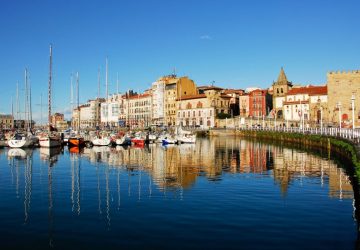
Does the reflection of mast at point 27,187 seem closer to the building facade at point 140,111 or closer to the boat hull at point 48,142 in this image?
the boat hull at point 48,142

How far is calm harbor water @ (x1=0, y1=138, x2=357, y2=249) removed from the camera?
47.0 feet

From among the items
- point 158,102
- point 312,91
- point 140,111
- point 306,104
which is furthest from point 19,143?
point 140,111

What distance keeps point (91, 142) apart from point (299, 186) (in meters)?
50.5

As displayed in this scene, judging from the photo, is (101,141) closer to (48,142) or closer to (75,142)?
(75,142)

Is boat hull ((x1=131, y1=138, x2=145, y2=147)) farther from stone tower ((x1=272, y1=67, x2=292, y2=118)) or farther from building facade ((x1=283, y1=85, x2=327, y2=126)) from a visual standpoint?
stone tower ((x1=272, y1=67, x2=292, y2=118))

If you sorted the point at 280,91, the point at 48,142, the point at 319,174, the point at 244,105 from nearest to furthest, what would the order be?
the point at 319,174 < the point at 48,142 < the point at 244,105 < the point at 280,91

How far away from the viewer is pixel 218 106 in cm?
14400

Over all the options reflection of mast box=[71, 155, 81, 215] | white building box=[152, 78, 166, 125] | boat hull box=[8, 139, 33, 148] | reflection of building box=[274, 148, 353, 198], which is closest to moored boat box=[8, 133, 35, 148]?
boat hull box=[8, 139, 33, 148]

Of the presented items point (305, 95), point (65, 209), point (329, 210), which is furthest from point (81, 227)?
point (305, 95)

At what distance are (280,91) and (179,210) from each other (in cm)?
13227

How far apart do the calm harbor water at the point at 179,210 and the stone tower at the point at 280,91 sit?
109155 mm

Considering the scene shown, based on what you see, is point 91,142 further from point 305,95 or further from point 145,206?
point 305,95

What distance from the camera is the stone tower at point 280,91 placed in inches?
5497

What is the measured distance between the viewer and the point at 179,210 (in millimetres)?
18844
